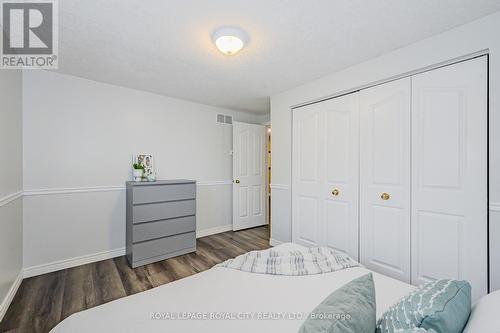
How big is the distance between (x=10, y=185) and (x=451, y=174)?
3.90m

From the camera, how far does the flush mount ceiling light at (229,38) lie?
71.7 inches

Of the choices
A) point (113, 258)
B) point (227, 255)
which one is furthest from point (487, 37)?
point (113, 258)

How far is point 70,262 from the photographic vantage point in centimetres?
277

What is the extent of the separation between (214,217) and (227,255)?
112 cm

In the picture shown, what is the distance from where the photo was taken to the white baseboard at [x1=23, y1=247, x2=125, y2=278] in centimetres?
253

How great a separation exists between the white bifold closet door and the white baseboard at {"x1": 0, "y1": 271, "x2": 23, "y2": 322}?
2.98 m

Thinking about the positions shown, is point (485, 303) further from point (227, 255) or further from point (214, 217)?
point (214, 217)

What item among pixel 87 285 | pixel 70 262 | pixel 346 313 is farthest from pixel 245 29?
pixel 70 262

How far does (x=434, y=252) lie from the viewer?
1975 mm

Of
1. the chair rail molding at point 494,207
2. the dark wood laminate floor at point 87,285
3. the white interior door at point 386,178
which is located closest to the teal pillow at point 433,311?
the chair rail molding at point 494,207

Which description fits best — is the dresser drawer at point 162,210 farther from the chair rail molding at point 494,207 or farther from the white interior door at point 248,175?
the chair rail molding at point 494,207

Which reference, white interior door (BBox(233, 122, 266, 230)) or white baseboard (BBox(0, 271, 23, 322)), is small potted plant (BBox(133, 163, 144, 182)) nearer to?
white baseboard (BBox(0, 271, 23, 322))

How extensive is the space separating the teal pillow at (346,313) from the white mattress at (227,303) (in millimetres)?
226

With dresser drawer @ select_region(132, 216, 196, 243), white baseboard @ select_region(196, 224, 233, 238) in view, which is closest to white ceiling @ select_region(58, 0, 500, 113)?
dresser drawer @ select_region(132, 216, 196, 243)
